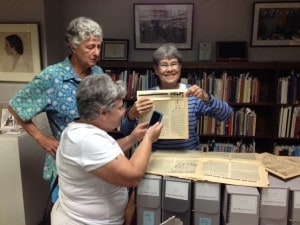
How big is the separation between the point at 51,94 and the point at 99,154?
0.68m

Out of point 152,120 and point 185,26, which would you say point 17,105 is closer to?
point 152,120

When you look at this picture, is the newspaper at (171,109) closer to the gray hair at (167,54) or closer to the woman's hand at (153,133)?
the woman's hand at (153,133)

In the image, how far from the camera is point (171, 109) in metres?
1.35

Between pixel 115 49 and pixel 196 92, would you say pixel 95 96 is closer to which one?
pixel 196 92

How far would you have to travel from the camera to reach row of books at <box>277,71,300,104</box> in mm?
2832

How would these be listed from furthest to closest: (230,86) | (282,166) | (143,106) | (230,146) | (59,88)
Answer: (230,146) < (230,86) < (59,88) < (143,106) < (282,166)

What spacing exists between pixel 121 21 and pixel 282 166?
2611 millimetres

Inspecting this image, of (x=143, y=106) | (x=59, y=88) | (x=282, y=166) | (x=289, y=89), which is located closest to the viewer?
(x=282, y=166)

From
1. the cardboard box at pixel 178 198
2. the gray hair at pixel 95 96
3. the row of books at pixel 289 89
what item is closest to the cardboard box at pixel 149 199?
the cardboard box at pixel 178 198

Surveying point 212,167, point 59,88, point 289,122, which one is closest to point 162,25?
point 289,122

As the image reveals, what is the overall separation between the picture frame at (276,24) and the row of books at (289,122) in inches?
27.7

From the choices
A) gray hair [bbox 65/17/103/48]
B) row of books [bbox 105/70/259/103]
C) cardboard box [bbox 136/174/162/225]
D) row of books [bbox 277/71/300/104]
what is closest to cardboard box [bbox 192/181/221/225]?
cardboard box [bbox 136/174/162/225]

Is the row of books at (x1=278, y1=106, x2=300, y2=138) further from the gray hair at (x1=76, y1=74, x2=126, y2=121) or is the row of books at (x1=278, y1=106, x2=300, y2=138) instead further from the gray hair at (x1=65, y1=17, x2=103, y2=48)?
the gray hair at (x1=76, y1=74, x2=126, y2=121)

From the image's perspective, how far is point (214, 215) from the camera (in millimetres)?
999
